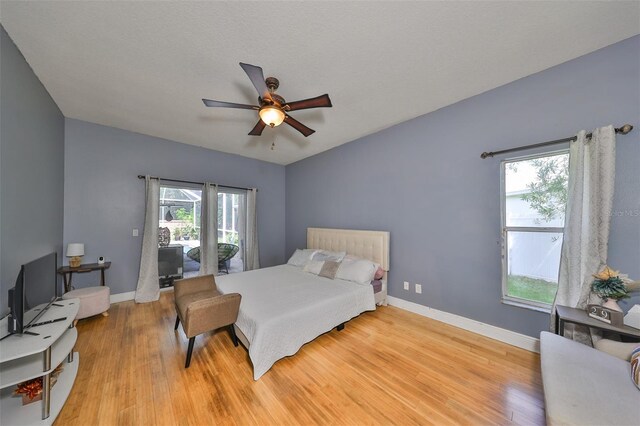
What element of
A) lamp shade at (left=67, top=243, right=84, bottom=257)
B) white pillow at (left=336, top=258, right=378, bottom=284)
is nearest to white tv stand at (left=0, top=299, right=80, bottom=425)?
lamp shade at (left=67, top=243, right=84, bottom=257)

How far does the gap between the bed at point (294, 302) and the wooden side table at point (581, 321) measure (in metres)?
1.79

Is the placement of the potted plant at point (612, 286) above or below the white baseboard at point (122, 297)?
above

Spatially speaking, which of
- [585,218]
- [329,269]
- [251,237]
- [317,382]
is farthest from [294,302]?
[251,237]

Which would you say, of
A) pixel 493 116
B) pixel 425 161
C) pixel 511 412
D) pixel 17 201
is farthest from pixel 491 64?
pixel 17 201

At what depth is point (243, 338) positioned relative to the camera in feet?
7.27

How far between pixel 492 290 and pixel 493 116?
6.63 feet

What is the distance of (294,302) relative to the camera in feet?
7.86

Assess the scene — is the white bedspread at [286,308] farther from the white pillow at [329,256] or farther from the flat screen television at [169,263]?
the flat screen television at [169,263]

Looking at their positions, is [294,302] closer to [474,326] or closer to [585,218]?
[474,326]

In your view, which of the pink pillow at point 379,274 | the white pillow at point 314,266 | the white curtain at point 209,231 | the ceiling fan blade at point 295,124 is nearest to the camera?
the ceiling fan blade at point 295,124

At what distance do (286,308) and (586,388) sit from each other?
6.88 ft

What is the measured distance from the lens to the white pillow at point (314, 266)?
3.54 meters

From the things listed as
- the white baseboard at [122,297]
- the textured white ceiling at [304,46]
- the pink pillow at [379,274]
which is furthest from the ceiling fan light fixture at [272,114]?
the white baseboard at [122,297]

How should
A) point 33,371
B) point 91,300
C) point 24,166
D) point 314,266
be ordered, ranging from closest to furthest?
point 33,371 → point 24,166 → point 91,300 → point 314,266
